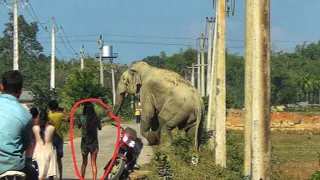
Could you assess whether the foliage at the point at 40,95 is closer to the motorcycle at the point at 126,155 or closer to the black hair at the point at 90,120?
the black hair at the point at 90,120

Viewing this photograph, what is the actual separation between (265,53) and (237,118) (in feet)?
160

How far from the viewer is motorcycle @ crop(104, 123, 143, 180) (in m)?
13.2

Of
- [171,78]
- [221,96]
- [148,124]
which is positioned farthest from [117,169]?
[221,96]

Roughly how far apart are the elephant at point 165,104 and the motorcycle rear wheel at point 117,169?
108 inches

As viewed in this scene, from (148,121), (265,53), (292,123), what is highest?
(265,53)

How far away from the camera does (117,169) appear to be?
13312mm

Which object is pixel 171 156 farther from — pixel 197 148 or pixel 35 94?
pixel 35 94

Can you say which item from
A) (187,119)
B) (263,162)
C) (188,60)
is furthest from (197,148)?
(188,60)

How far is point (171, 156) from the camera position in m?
15.0

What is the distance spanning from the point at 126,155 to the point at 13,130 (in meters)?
6.72

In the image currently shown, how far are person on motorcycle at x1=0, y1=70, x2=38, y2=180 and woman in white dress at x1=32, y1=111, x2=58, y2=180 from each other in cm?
550

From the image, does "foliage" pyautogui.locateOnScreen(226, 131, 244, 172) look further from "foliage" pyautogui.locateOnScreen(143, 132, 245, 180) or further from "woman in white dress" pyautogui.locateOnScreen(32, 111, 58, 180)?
"woman in white dress" pyautogui.locateOnScreen(32, 111, 58, 180)

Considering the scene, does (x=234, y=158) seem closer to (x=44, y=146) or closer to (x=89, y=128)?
(x=89, y=128)

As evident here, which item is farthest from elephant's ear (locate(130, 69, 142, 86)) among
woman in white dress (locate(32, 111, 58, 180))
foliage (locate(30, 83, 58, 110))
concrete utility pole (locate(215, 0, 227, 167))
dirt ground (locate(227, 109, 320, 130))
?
dirt ground (locate(227, 109, 320, 130))
